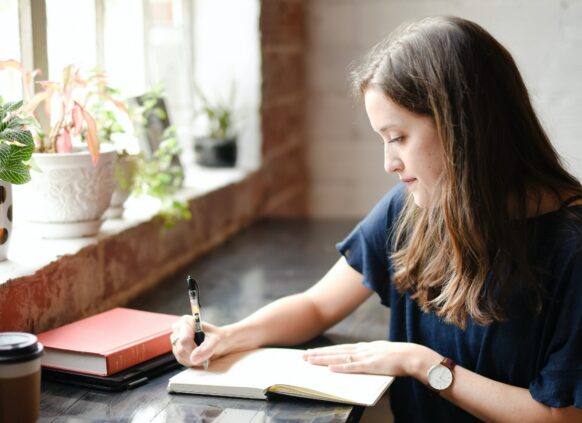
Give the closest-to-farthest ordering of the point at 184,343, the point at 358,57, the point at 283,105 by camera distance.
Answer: the point at 184,343, the point at 283,105, the point at 358,57

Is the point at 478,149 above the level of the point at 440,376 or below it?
above

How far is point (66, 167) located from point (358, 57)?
6.28 feet

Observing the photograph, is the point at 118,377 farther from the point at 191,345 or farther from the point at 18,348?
the point at 18,348

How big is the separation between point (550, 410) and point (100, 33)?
5.07 ft

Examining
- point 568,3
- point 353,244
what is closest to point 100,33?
point 353,244

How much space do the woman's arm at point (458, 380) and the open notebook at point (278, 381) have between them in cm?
2

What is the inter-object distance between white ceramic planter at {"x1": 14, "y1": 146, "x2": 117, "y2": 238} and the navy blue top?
0.51 meters

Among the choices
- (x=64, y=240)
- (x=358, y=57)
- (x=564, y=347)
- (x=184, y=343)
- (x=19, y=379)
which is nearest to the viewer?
(x=19, y=379)

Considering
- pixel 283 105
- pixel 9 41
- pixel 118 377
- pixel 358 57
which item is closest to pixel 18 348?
pixel 118 377

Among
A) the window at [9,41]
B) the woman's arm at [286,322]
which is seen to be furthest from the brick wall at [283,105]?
the woman's arm at [286,322]

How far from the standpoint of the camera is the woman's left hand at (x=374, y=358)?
1381mm

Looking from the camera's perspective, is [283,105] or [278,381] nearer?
[278,381]

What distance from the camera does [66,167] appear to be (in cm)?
163

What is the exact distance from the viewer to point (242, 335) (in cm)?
151
